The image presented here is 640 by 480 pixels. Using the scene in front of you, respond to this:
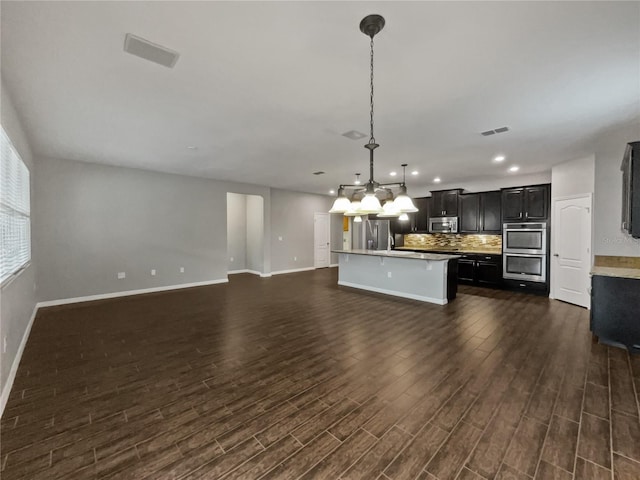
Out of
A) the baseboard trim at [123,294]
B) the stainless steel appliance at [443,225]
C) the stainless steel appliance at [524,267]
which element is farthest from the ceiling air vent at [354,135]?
the baseboard trim at [123,294]

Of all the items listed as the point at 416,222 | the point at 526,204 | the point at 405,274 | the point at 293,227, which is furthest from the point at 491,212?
the point at 293,227

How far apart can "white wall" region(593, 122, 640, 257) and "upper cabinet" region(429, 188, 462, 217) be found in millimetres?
3173

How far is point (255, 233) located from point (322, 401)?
7510 millimetres

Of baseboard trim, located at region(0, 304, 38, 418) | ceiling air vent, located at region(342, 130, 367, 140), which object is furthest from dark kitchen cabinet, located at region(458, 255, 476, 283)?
baseboard trim, located at region(0, 304, 38, 418)

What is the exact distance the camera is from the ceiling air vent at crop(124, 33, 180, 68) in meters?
2.07

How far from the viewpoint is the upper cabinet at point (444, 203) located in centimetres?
779

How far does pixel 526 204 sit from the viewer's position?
6.47 meters

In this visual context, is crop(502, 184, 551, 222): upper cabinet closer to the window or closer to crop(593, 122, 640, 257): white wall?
crop(593, 122, 640, 257): white wall

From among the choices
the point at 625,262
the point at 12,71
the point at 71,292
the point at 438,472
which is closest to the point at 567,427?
the point at 438,472

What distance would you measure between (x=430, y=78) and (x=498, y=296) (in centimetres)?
535

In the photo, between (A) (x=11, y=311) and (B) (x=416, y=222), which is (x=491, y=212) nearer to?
(B) (x=416, y=222)

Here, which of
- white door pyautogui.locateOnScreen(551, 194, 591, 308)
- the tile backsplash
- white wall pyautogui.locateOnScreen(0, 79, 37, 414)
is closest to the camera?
white wall pyautogui.locateOnScreen(0, 79, 37, 414)

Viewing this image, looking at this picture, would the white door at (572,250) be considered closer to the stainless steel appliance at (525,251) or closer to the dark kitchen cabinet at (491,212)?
the stainless steel appliance at (525,251)

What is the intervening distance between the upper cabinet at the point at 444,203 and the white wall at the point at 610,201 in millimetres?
3173
